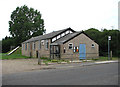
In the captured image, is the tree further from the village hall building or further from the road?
the road

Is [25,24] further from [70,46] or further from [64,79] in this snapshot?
[64,79]

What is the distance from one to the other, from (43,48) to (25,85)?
2013 cm

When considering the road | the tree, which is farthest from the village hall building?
the tree

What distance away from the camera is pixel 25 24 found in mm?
57156

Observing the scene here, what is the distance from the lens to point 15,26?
5747cm

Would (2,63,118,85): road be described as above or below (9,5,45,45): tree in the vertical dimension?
below

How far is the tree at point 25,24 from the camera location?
57719mm

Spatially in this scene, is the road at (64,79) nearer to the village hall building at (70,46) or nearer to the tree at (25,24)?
the village hall building at (70,46)

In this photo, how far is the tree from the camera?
5772 centimetres

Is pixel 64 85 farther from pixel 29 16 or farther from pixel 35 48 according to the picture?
pixel 29 16

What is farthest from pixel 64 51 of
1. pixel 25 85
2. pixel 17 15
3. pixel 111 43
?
pixel 17 15

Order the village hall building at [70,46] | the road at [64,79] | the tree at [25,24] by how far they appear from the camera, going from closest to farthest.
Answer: the road at [64,79], the village hall building at [70,46], the tree at [25,24]

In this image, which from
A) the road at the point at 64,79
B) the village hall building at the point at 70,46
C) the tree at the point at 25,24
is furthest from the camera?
the tree at the point at 25,24

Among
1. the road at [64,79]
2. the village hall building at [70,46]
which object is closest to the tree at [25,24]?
the village hall building at [70,46]
